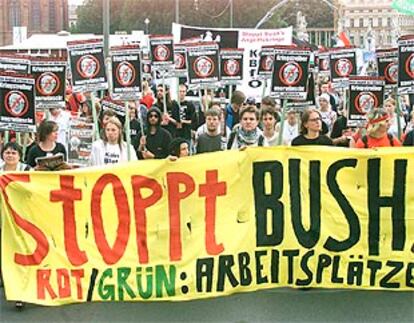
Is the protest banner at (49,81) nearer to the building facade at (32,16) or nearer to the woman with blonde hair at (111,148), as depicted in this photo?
the woman with blonde hair at (111,148)

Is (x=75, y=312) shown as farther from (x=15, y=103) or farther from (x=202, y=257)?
(x=15, y=103)

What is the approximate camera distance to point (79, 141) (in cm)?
1003

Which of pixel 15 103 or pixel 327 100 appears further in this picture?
pixel 327 100

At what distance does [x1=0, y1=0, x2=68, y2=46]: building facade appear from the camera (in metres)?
99.4

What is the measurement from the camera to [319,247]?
21.0 feet

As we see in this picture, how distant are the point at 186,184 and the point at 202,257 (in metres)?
0.55

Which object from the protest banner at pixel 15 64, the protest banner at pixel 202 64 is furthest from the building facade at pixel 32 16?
the protest banner at pixel 15 64

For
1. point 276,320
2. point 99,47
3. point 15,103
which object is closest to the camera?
point 276,320

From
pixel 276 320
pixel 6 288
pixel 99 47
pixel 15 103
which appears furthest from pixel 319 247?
pixel 99 47

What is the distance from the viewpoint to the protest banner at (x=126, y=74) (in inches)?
395

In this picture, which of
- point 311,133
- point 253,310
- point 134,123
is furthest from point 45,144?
point 134,123

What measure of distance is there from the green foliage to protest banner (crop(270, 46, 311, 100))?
2588 inches

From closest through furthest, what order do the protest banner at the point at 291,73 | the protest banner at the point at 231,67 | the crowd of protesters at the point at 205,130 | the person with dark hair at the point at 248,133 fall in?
the crowd of protesters at the point at 205,130
the person with dark hair at the point at 248,133
the protest banner at the point at 291,73
the protest banner at the point at 231,67

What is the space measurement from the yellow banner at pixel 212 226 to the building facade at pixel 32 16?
94.2m
